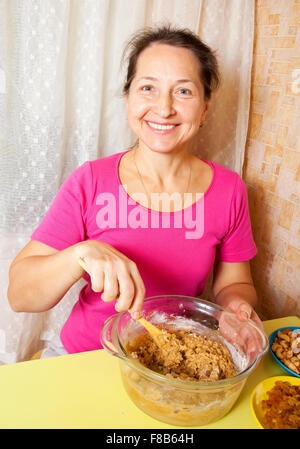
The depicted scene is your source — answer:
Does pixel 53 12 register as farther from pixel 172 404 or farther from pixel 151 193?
pixel 172 404

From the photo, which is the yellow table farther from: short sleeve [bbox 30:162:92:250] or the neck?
the neck

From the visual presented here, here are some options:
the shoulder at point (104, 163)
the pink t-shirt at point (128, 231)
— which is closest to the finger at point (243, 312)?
the pink t-shirt at point (128, 231)

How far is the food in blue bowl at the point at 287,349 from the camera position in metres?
0.93

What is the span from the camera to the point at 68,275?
A: 0.92m

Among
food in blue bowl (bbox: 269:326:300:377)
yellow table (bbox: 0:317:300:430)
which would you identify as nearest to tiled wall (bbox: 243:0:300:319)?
food in blue bowl (bbox: 269:326:300:377)

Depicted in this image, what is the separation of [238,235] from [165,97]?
0.50 m

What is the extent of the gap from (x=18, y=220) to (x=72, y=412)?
72cm

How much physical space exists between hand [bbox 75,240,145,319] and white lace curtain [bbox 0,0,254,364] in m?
0.53

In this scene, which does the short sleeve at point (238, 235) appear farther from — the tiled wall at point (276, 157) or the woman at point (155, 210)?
the tiled wall at point (276, 157)

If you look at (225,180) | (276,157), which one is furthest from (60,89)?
(276,157)

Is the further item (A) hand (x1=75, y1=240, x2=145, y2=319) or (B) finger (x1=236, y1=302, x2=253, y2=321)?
(B) finger (x1=236, y1=302, x2=253, y2=321)

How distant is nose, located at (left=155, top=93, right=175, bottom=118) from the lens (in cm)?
107
